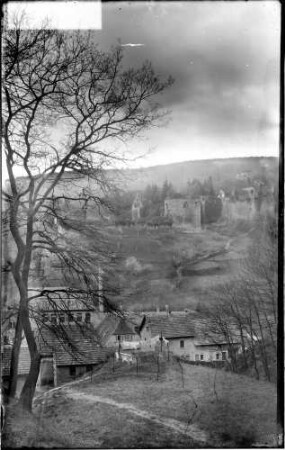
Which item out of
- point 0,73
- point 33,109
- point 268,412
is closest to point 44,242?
point 33,109

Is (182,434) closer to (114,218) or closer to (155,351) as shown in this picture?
(155,351)

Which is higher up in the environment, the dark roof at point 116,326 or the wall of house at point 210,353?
the dark roof at point 116,326

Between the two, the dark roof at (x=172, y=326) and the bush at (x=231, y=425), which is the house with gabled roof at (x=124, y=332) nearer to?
the dark roof at (x=172, y=326)

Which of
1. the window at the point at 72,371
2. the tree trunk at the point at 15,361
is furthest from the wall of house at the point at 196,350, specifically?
the tree trunk at the point at 15,361

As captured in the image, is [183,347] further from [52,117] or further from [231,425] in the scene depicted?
[52,117]

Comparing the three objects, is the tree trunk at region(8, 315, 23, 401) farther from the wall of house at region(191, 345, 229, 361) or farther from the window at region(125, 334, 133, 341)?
the wall of house at region(191, 345, 229, 361)

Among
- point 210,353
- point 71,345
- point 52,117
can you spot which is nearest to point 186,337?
point 210,353
